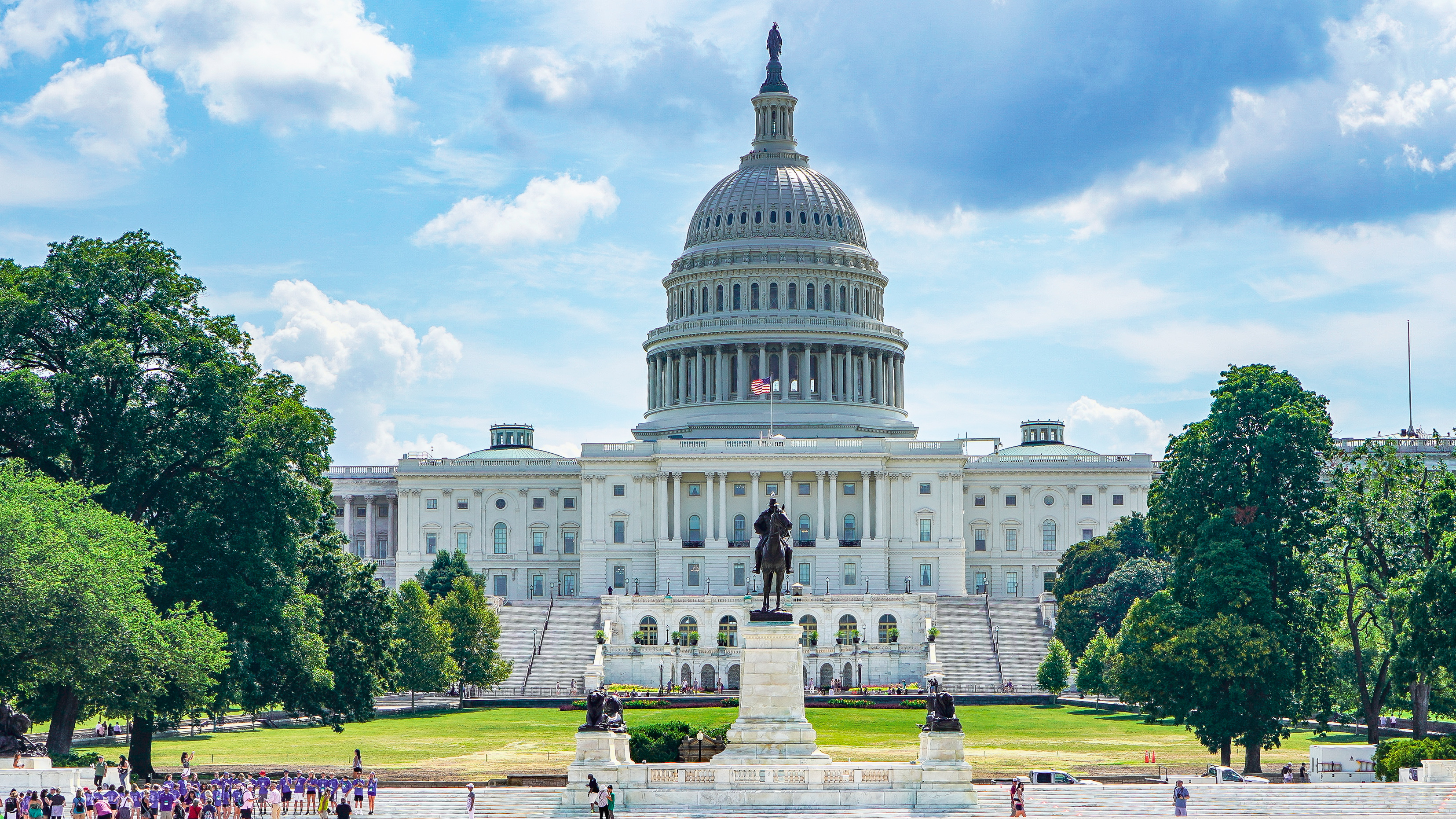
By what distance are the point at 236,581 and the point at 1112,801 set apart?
2678 cm

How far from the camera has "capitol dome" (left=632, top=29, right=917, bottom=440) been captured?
14850 cm

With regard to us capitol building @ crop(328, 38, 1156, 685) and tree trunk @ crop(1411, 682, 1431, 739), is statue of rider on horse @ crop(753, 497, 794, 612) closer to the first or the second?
tree trunk @ crop(1411, 682, 1431, 739)

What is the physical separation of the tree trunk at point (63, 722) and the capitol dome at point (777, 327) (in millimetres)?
91270

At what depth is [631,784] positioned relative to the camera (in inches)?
1839

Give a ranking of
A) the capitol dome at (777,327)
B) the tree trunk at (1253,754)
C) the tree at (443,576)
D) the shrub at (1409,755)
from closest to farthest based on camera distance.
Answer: the shrub at (1409,755) < the tree trunk at (1253,754) < the tree at (443,576) < the capitol dome at (777,327)

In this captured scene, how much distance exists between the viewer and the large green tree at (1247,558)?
60.7m

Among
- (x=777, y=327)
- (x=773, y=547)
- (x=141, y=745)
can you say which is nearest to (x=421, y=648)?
(x=141, y=745)

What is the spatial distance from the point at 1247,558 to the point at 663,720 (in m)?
25.8

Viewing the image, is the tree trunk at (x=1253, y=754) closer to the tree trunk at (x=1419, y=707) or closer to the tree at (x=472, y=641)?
the tree trunk at (x=1419, y=707)

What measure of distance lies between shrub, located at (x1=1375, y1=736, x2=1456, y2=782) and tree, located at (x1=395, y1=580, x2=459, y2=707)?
149 feet

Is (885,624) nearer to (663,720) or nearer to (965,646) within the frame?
(965,646)

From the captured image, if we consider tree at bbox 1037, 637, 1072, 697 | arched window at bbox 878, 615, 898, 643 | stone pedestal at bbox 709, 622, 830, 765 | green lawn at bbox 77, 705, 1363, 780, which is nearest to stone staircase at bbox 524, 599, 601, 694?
green lawn at bbox 77, 705, 1363, 780

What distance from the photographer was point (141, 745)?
57375 millimetres

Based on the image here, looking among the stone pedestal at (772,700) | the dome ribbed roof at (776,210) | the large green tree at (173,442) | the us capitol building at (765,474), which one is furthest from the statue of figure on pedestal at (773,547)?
the dome ribbed roof at (776,210)
